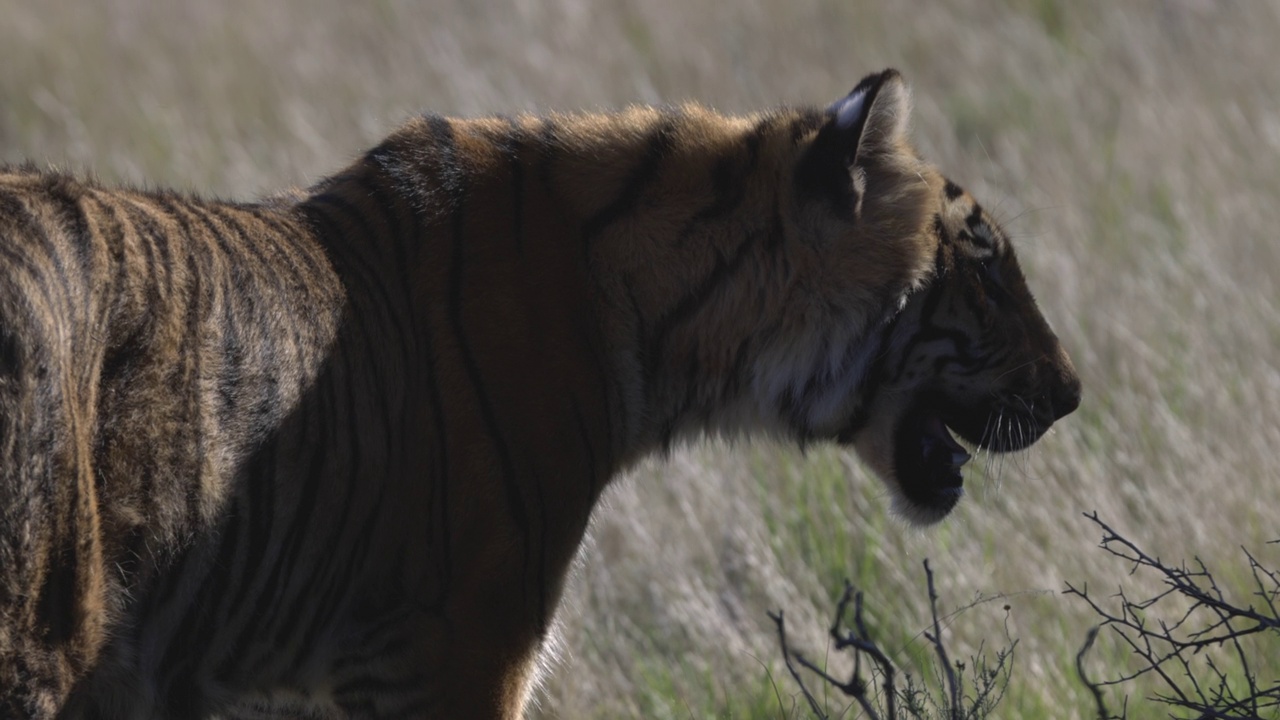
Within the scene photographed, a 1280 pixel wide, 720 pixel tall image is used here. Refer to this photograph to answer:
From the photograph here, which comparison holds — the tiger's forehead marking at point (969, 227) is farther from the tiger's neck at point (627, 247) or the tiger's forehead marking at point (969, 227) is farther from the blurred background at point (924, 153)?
the blurred background at point (924, 153)

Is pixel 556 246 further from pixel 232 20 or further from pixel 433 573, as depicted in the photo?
pixel 232 20

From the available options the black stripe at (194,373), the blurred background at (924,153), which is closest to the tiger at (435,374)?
the black stripe at (194,373)

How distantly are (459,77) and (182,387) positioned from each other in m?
6.30

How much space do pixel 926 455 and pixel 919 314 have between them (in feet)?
1.27

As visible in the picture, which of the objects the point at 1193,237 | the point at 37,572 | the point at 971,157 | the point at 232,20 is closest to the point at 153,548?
the point at 37,572

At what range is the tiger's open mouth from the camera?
12.4ft

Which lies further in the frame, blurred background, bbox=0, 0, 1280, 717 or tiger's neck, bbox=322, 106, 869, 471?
blurred background, bbox=0, 0, 1280, 717

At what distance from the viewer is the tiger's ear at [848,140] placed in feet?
11.4

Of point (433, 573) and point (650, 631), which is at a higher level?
point (433, 573)

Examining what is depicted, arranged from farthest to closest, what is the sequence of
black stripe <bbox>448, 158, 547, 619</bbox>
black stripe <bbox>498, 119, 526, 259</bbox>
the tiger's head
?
the tiger's head, black stripe <bbox>498, 119, 526, 259</bbox>, black stripe <bbox>448, 158, 547, 619</bbox>

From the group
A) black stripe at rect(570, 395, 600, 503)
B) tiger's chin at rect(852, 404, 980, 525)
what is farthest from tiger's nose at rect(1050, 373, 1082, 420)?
black stripe at rect(570, 395, 600, 503)

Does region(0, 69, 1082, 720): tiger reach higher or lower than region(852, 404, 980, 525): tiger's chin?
higher

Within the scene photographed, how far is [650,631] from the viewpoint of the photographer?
457 cm

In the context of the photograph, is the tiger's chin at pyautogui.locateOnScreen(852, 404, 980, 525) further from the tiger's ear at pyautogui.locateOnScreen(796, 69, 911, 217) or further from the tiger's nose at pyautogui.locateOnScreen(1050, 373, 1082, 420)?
the tiger's ear at pyautogui.locateOnScreen(796, 69, 911, 217)
